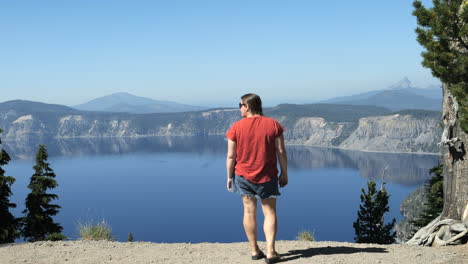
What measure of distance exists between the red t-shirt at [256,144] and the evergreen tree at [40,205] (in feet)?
72.6

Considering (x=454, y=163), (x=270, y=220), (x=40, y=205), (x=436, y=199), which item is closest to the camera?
(x=270, y=220)

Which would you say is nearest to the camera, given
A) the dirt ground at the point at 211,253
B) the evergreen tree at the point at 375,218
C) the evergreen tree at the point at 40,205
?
the dirt ground at the point at 211,253

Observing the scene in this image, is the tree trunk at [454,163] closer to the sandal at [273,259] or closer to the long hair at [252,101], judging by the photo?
the sandal at [273,259]

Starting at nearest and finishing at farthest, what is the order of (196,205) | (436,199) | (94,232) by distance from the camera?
1. (94,232)
2. (436,199)
3. (196,205)

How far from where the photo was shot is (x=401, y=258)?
831cm

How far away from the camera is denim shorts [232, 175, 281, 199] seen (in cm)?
722

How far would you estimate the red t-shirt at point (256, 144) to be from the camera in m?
7.14

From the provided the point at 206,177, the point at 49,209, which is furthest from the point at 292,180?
the point at 49,209

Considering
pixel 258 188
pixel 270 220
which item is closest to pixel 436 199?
pixel 270 220

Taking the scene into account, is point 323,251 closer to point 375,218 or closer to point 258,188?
point 258,188

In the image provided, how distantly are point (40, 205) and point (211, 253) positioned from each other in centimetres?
2135

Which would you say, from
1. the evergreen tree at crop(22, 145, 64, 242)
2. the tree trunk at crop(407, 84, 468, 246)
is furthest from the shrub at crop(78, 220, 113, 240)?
the evergreen tree at crop(22, 145, 64, 242)

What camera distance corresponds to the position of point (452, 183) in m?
10.0

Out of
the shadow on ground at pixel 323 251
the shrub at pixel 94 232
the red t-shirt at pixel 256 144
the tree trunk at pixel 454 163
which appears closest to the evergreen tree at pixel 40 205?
the shrub at pixel 94 232
